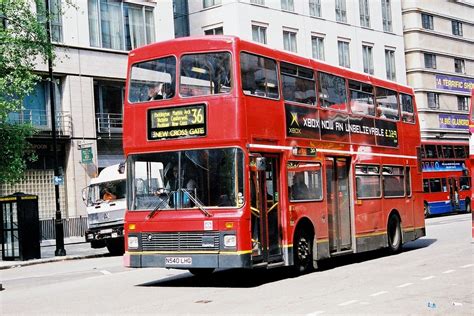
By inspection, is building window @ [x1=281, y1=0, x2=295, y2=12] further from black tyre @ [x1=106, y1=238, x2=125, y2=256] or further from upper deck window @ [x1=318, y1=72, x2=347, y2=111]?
upper deck window @ [x1=318, y1=72, x2=347, y2=111]

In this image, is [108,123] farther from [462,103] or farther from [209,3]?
[462,103]

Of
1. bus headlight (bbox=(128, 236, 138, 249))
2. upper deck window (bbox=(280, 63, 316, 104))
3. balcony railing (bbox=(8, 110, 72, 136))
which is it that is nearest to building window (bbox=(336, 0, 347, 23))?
balcony railing (bbox=(8, 110, 72, 136))

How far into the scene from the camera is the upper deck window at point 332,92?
16.0 metres

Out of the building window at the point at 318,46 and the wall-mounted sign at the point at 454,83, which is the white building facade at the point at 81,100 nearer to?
the building window at the point at 318,46

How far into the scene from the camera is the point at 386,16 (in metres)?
57.8

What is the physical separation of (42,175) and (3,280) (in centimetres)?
1799

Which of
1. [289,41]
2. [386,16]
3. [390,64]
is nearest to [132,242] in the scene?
[289,41]

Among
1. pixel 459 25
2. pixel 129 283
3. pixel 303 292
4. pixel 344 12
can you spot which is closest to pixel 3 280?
pixel 129 283

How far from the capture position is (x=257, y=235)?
13.3 meters

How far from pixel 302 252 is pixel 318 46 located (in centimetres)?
3660

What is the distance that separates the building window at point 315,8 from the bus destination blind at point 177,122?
123 ft

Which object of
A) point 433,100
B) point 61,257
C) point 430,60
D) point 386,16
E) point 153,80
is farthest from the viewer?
point 430,60

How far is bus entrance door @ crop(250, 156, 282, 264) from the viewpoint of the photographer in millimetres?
13141

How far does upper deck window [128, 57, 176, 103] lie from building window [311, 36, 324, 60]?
119ft
